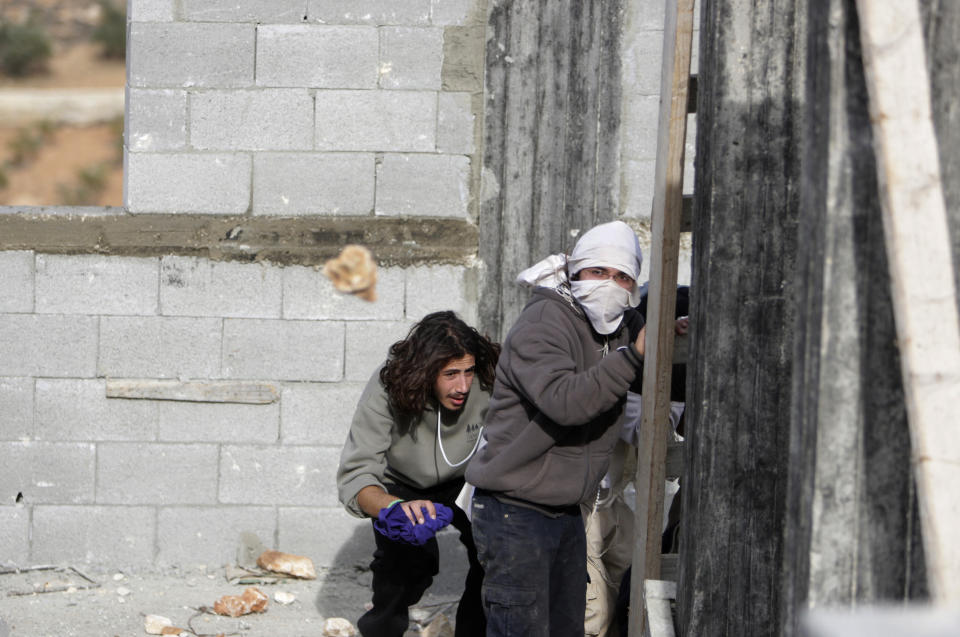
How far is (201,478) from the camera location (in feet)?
17.8

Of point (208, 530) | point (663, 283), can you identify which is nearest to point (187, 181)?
point (208, 530)

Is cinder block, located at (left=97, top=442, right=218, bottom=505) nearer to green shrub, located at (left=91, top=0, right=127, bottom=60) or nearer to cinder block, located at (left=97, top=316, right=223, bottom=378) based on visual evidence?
cinder block, located at (left=97, top=316, right=223, bottom=378)

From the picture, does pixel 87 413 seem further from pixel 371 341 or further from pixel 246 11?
pixel 246 11

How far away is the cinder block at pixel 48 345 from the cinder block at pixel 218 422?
0.42 m

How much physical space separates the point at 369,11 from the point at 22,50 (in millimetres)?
21196

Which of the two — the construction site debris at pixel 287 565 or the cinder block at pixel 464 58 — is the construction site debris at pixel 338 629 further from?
the cinder block at pixel 464 58

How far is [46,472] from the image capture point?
5391 mm

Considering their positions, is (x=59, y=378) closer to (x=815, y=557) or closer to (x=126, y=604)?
(x=126, y=604)

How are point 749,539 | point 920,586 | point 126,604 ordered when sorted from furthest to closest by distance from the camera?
point 126,604 → point 749,539 → point 920,586

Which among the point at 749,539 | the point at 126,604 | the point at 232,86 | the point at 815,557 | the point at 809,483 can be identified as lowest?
the point at 126,604

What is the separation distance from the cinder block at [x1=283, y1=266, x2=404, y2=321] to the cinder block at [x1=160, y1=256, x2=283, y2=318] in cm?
5

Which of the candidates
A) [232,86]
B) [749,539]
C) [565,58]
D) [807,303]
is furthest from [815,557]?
[232,86]

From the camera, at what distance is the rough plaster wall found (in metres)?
5.28

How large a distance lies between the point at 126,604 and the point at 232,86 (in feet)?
7.82
